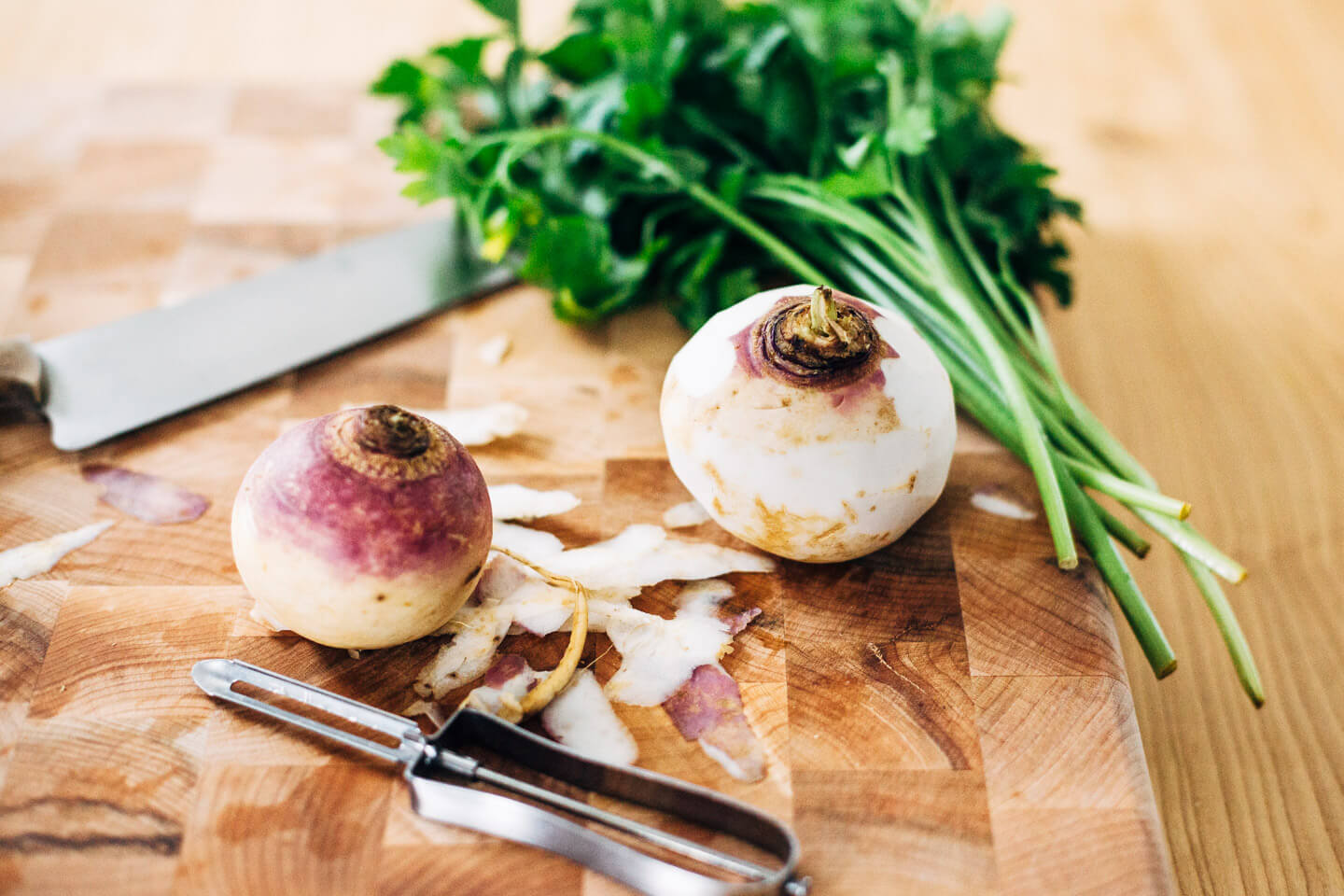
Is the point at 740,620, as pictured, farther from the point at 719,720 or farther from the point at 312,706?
the point at 312,706

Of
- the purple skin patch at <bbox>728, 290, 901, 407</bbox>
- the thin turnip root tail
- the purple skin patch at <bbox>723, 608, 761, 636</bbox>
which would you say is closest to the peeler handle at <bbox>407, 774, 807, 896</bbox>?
the thin turnip root tail

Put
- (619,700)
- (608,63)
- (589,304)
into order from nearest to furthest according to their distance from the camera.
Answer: (619,700)
(589,304)
(608,63)

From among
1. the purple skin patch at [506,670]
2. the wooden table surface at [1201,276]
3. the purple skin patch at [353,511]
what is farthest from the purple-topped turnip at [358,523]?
the wooden table surface at [1201,276]

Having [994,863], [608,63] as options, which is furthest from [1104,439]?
[608,63]

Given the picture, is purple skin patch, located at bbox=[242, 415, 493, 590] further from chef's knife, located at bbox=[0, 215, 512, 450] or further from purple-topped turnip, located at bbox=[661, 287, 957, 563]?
chef's knife, located at bbox=[0, 215, 512, 450]

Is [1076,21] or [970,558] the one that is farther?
[1076,21]

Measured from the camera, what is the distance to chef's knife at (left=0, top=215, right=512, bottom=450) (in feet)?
4.23

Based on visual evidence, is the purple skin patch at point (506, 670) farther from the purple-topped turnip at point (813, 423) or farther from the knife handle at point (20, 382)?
the knife handle at point (20, 382)

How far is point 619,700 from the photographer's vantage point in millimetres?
1042

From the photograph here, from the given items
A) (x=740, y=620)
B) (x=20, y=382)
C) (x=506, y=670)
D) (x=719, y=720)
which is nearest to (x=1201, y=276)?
(x=740, y=620)

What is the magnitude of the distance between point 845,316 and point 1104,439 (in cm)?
46

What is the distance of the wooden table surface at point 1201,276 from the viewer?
3.93 feet

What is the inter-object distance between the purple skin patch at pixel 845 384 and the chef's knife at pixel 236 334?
569mm

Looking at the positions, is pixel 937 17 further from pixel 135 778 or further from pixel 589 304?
pixel 135 778
